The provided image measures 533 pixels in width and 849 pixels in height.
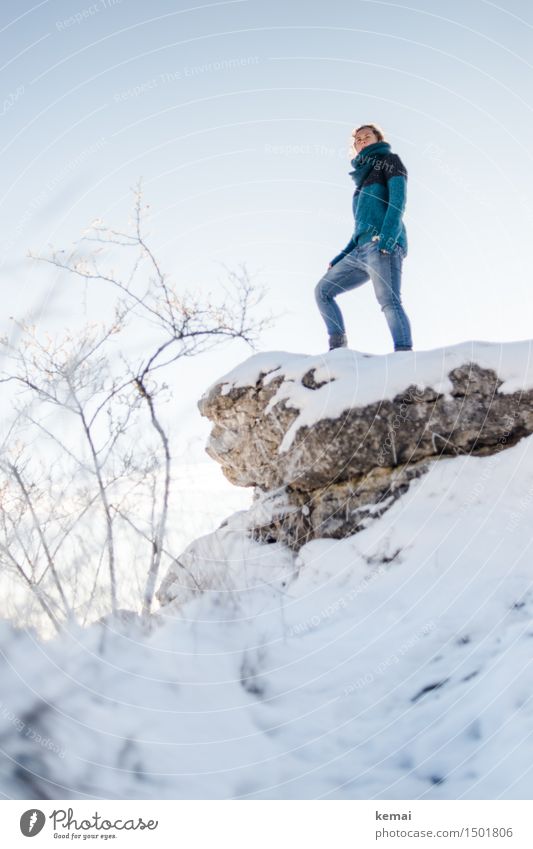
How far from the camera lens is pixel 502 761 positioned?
5.08 ft

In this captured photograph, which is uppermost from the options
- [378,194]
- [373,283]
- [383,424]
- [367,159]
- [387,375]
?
[367,159]

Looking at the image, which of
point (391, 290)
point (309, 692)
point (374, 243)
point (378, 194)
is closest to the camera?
point (309, 692)

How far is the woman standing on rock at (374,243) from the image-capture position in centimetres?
460

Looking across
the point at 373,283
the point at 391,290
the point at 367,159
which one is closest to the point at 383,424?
the point at 391,290

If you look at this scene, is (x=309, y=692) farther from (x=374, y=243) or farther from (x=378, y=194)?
(x=378, y=194)

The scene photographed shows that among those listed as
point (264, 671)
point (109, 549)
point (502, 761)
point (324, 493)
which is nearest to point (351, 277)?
point (324, 493)

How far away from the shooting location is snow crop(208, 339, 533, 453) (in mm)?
4082

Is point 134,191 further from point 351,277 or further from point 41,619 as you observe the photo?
point 41,619

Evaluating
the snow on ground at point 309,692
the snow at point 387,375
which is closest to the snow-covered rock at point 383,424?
the snow at point 387,375

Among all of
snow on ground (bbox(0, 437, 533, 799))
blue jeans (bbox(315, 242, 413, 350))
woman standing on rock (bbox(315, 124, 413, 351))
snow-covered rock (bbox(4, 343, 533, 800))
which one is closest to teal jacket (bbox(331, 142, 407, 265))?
woman standing on rock (bbox(315, 124, 413, 351))

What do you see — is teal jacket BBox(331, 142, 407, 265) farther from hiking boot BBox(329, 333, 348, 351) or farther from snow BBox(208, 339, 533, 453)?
snow BBox(208, 339, 533, 453)

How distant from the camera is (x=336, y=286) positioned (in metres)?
4.97

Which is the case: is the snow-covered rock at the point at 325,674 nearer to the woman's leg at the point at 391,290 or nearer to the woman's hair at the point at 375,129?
the woman's leg at the point at 391,290

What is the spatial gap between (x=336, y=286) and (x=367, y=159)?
1.12m
